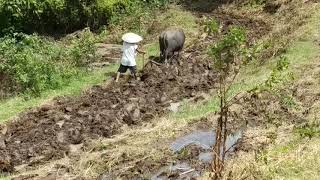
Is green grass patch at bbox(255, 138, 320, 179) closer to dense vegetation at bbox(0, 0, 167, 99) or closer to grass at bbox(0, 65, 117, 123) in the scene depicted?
grass at bbox(0, 65, 117, 123)

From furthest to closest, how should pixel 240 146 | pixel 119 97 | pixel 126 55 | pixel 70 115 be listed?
1. pixel 126 55
2. pixel 119 97
3. pixel 70 115
4. pixel 240 146

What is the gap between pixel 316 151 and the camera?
272 inches

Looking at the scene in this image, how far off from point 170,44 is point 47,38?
5.22 meters

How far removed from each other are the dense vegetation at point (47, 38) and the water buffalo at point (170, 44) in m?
1.55

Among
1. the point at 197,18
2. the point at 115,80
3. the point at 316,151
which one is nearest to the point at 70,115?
the point at 115,80

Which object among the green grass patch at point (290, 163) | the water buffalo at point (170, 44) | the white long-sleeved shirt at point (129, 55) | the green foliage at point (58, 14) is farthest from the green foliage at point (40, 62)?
the green grass patch at point (290, 163)

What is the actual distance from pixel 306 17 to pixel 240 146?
26.2ft

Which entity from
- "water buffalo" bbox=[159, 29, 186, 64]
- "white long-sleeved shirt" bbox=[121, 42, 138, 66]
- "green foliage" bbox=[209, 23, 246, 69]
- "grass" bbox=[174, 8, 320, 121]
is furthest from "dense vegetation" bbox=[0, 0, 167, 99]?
"green foliage" bbox=[209, 23, 246, 69]

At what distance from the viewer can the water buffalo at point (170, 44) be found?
13031 millimetres

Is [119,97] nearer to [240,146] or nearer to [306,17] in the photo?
[240,146]

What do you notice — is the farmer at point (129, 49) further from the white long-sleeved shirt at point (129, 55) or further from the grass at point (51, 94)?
the grass at point (51, 94)

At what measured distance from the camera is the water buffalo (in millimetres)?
13031

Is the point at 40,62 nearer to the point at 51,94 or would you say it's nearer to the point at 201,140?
the point at 51,94

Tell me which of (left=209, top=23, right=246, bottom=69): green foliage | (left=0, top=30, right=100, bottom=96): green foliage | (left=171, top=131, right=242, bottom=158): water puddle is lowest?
(left=171, top=131, right=242, bottom=158): water puddle
